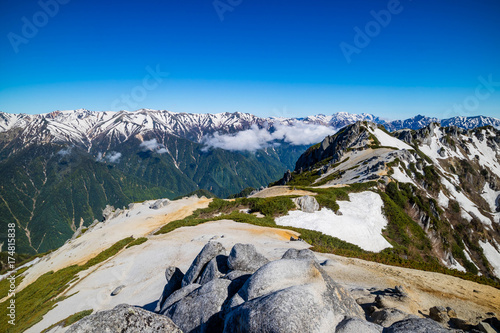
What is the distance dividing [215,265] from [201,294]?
10.4ft

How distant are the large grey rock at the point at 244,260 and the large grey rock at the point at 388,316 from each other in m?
5.65

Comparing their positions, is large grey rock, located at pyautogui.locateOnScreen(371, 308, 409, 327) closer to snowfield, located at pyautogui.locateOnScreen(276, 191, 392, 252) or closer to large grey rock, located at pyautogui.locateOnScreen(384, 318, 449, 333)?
large grey rock, located at pyautogui.locateOnScreen(384, 318, 449, 333)

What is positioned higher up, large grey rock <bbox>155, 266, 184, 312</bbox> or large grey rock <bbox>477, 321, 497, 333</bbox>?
large grey rock <bbox>155, 266, 184, 312</bbox>

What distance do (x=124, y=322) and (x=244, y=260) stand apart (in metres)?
6.70

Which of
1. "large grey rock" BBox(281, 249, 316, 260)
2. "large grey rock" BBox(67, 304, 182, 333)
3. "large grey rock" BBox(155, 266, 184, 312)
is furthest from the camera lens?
"large grey rock" BBox(281, 249, 316, 260)

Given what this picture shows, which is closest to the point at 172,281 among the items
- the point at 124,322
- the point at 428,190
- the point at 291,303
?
the point at 124,322

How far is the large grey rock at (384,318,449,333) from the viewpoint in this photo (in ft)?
23.5

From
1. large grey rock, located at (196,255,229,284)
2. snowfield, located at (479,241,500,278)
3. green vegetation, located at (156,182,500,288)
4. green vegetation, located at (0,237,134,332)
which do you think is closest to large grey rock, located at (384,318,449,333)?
large grey rock, located at (196,255,229,284)

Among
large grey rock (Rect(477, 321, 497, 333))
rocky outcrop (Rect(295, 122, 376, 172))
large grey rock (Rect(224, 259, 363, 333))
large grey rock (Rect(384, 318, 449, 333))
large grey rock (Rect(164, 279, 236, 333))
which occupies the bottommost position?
rocky outcrop (Rect(295, 122, 376, 172))

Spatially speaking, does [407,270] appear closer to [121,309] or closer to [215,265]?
[215,265]

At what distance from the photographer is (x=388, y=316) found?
9180mm

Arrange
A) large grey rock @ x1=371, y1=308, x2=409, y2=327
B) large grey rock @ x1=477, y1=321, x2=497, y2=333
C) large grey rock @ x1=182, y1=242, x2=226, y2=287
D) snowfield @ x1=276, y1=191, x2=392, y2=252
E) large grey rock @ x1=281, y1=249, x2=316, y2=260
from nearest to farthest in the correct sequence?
large grey rock @ x1=477, y1=321, x2=497, y2=333 < large grey rock @ x1=371, y1=308, x2=409, y2=327 < large grey rock @ x1=182, y1=242, x2=226, y2=287 < large grey rock @ x1=281, y1=249, x2=316, y2=260 < snowfield @ x1=276, y1=191, x2=392, y2=252

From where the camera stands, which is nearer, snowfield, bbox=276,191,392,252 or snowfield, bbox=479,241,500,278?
snowfield, bbox=276,191,392,252

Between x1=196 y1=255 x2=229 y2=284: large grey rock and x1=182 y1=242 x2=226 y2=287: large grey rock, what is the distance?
0.39 m
